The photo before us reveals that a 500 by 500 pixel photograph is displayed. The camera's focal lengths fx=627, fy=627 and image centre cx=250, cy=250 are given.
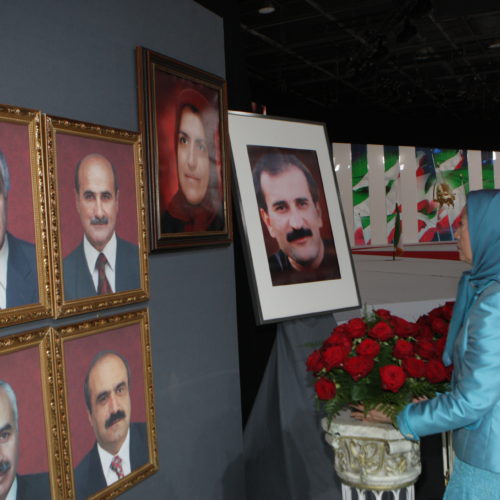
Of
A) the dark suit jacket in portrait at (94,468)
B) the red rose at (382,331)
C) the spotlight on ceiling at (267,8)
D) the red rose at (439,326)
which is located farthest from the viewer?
the spotlight on ceiling at (267,8)

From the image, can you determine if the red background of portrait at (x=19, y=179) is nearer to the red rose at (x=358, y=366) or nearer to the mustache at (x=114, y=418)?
the mustache at (x=114, y=418)

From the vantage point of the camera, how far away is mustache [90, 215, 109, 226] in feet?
6.56

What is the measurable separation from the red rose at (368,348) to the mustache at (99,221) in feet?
3.06

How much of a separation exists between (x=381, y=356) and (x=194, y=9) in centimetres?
163

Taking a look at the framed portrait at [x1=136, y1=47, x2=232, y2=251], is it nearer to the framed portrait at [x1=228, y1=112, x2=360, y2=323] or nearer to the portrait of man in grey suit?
the framed portrait at [x1=228, y1=112, x2=360, y2=323]

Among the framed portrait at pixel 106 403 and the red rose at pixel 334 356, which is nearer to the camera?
the framed portrait at pixel 106 403

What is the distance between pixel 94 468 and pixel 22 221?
2.76ft

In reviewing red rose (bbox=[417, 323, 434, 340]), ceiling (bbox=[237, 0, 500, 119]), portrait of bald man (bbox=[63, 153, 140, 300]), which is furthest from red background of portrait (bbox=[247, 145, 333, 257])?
ceiling (bbox=[237, 0, 500, 119])

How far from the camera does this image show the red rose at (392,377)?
194cm

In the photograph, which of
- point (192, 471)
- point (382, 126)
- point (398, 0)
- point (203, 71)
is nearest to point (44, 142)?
point (203, 71)

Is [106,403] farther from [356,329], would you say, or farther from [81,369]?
[356,329]

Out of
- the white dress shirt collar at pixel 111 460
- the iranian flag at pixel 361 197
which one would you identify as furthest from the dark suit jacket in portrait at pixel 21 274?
the iranian flag at pixel 361 197

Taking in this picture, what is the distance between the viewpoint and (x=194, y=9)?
2.66 metres

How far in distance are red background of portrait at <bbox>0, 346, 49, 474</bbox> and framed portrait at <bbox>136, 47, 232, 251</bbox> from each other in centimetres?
70
